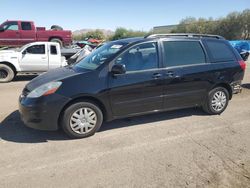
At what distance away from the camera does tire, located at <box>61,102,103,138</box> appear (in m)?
4.11

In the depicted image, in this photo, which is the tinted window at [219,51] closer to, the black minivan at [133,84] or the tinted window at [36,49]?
the black minivan at [133,84]

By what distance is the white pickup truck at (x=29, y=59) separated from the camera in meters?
Answer: 9.52

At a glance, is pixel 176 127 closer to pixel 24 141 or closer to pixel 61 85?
pixel 61 85

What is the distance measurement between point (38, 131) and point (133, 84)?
6.39ft

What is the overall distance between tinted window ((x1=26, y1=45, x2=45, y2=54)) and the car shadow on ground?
5.05 metres

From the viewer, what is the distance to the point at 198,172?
3.27 metres

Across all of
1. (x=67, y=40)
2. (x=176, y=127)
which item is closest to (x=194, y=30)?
(x=67, y=40)

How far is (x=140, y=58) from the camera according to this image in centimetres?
456

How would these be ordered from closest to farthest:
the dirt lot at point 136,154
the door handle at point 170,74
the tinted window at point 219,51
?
1. the dirt lot at point 136,154
2. the door handle at point 170,74
3. the tinted window at point 219,51

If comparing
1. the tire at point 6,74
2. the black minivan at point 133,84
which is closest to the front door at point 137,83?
the black minivan at point 133,84

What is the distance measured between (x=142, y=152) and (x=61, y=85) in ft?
5.55

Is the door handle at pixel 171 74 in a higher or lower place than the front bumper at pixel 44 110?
higher

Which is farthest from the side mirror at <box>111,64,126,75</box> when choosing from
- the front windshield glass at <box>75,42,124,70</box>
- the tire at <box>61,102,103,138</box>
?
the tire at <box>61,102,103,138</box>

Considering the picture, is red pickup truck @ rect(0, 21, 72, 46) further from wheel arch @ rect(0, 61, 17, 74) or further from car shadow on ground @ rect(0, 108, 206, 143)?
car shadow on ground @ rect(0, 108, 206, 143)
